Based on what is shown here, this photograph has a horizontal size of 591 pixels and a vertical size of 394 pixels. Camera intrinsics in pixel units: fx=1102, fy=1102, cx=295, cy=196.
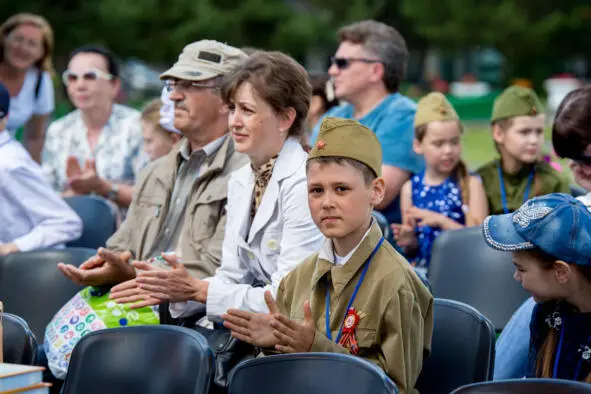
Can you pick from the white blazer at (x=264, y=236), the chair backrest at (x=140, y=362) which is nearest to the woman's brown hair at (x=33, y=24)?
the white blazer at (x=264, y=236)

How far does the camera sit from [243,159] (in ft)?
15.8

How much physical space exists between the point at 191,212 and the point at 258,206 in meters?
0.48

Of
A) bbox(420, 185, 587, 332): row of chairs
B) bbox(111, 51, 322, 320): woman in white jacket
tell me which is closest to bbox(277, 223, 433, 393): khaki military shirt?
bbox(111, 51, 322, 320): woman in white jacket

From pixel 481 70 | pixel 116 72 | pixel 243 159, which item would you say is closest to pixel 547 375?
pixel 243 159

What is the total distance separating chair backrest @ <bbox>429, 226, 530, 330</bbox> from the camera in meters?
5.29

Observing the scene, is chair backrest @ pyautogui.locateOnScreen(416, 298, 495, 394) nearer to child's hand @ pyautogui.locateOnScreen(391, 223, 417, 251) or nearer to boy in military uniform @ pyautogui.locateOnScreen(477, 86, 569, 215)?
child's hand @ pyautogui.locateOnScreen(391, 223, 417, 251)

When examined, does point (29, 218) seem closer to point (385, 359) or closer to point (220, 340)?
point (220, 340)

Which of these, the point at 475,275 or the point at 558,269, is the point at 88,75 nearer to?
the point at 475,275

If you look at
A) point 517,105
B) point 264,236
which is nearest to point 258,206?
point 264,236

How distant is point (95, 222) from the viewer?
638 centimetres

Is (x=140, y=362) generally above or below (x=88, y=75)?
below

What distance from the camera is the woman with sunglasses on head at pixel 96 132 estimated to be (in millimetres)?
7281

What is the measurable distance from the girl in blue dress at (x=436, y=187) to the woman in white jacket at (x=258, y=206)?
158 centimetres

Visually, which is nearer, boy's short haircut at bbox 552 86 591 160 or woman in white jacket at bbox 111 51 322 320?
boy's short haircut at bbox 552 86 591 160
